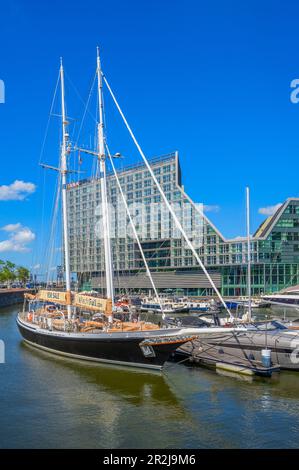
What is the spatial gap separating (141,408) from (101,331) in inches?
430

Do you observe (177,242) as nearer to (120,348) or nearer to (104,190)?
(104,190)

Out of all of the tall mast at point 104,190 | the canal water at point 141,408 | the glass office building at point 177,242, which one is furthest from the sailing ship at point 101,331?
the glass office building at point 177,242

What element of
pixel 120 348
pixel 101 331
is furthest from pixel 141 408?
pixel 101 331

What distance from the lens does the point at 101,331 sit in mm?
35781

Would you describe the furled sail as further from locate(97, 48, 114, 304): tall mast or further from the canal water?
the canal water

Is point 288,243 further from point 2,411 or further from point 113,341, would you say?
point 2,411

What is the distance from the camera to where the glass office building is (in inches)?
4678

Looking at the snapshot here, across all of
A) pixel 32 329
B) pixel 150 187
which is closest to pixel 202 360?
pixel 32 329

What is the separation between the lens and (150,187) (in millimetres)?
138500

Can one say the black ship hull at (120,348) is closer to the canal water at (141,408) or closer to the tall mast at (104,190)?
the canal water at (141,408)

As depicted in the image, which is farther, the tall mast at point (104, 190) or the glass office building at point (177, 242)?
the glass office building at point (177, 242)

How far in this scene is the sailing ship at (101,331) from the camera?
32.4 m

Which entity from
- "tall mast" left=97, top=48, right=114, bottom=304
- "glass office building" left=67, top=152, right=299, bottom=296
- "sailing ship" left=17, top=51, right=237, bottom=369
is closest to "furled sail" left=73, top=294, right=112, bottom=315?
"sailing ship" left=17, top=51, right=237, bottom=369
